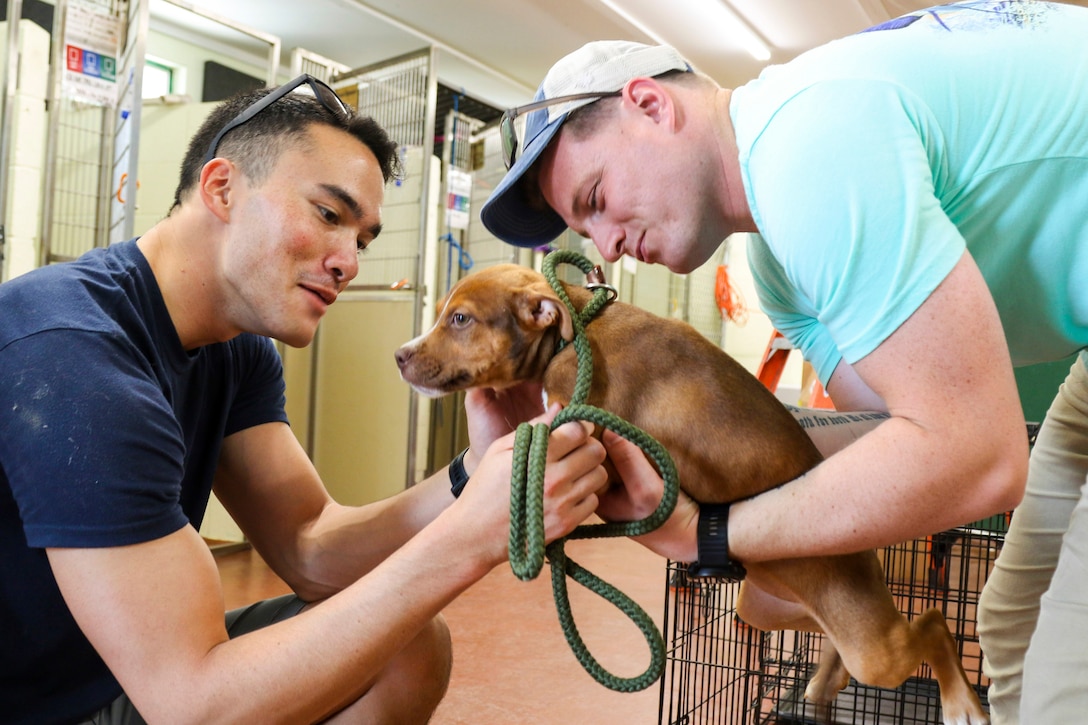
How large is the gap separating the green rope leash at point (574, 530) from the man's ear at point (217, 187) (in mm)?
792

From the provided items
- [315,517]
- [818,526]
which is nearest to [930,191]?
[818,526]

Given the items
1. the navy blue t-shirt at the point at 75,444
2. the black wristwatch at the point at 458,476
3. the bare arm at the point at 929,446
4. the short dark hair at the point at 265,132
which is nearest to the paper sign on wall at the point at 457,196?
the short dark hair at the point at 265,132

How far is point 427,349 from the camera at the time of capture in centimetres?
197

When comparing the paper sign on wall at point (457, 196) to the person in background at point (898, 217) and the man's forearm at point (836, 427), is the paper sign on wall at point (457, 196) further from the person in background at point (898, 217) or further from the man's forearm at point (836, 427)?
the person in background at point (898, 217)

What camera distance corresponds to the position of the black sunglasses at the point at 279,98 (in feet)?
5.51

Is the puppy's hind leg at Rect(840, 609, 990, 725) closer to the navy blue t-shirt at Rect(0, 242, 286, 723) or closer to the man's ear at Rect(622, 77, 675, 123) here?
the man's ear at Rect(622, 77, 675, 123)

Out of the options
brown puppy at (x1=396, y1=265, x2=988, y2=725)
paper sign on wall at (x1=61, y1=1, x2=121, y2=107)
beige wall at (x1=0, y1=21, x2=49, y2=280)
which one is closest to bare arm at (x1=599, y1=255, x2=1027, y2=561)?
brown puppy at (x1=396, y1=265, x2=988, y2=725)

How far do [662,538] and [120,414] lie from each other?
32.2 inches

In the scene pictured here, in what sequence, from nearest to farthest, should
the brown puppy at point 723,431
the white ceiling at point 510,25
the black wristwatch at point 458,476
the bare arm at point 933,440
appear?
the bare arm at point 933,440, the brown puppy at point 723,431, the black wristwatch at point 458,476, the white ceiling at point 510,25

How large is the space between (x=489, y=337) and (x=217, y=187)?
2.04ft

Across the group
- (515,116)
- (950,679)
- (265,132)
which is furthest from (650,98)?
(950,679)

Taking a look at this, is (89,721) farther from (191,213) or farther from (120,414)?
(191,213)

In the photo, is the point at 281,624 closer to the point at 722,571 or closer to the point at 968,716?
the point at 722,571

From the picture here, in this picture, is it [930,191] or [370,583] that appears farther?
[370,583]
